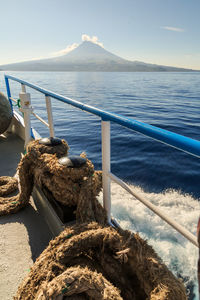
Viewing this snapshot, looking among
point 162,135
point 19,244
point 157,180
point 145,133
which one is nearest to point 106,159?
point 145,133

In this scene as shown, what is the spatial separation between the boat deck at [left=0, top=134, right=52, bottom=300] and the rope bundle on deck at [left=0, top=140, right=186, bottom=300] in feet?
1.46

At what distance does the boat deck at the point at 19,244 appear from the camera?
1645 mm

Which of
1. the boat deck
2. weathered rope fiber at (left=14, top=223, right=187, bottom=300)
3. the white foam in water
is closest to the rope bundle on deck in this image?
weathered rope fiber at (left=14, top=223, right=187, bottom=300)

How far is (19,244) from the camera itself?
1.98 metres

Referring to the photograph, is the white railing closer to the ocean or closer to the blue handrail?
the blue handrail

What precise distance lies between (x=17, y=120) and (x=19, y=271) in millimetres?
3700

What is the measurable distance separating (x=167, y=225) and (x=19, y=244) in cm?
271

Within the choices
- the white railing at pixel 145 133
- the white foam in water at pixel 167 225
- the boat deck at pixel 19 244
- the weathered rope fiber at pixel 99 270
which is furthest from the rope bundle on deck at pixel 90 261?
the white foam in water at pixel 167 225

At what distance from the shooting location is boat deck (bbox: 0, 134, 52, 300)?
1645 mm

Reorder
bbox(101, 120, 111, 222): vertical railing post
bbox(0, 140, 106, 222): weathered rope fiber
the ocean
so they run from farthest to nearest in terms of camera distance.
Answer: the ocean
bbox(0, 140, 106, 222): weathered rope fiber
bbox(101, 120, 111, 222): vertical railing post

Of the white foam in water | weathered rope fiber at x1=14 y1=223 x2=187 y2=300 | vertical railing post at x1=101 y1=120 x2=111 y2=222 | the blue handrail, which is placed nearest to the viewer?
the blue handrail

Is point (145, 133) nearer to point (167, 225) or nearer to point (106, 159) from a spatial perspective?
point (106, 159)

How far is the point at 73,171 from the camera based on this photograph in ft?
5.63

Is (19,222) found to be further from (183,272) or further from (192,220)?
(192,220)
